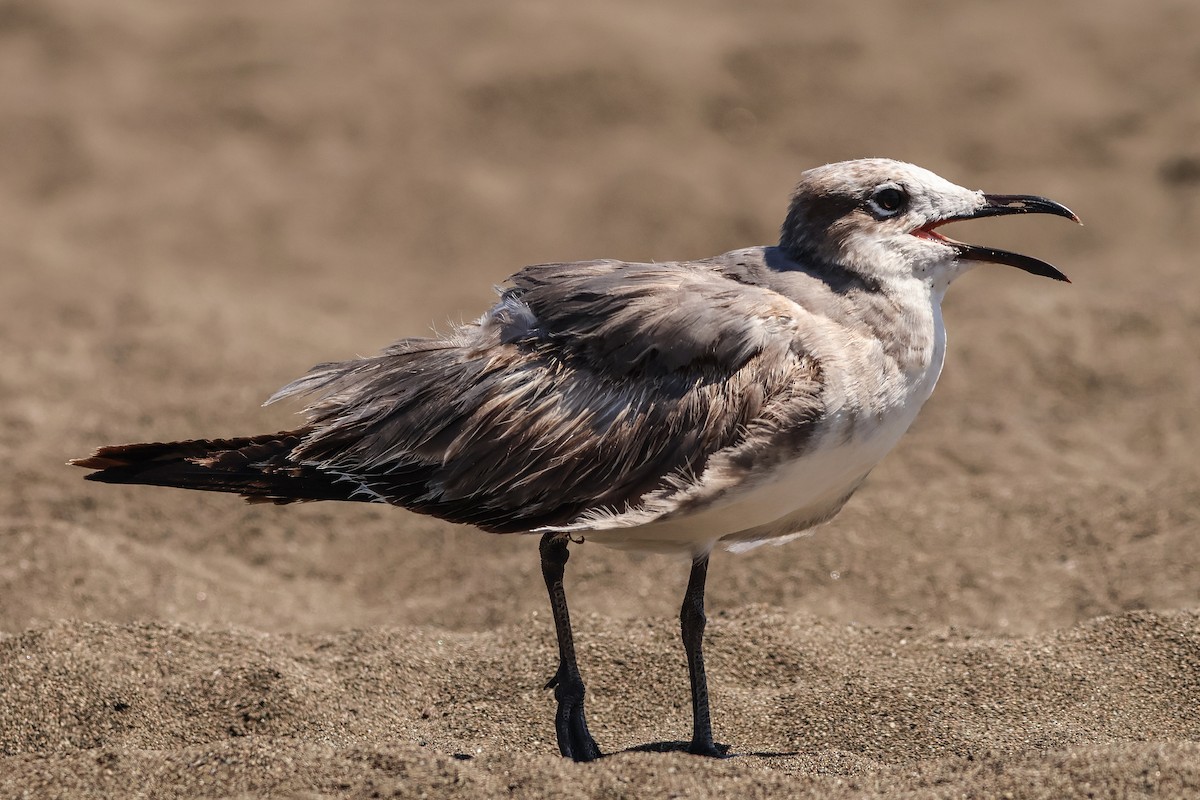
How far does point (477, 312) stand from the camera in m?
8.70

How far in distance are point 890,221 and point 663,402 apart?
877 millimetres

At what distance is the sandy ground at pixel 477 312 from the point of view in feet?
14.1

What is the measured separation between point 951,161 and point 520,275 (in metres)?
6.54

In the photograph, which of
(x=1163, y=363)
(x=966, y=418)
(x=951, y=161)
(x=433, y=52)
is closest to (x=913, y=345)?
(x=966, y=418)

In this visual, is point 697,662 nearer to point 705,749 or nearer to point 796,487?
point 705,749

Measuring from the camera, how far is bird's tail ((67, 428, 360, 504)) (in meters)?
4.02

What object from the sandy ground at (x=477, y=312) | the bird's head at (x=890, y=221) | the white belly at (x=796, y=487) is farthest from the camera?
the sandy ground at (x=477, y=312)

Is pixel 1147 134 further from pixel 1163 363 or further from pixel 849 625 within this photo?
pixel 849 625

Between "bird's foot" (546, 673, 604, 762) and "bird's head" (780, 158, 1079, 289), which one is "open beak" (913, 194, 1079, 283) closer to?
"bird's head" (780, 158, 1079, 289)

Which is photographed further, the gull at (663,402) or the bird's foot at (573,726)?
the bird's foot at (573,726)

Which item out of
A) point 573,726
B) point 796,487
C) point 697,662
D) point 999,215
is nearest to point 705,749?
point 697,662

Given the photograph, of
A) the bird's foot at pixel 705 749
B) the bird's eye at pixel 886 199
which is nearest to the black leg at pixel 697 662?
the bird's foot at pixel 705 749

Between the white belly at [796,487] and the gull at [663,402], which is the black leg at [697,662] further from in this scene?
the white belly at [796,487]

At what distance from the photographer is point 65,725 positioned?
425cm
